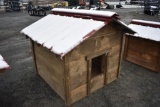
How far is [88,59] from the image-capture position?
17.2ft

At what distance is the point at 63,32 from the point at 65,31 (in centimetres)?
8

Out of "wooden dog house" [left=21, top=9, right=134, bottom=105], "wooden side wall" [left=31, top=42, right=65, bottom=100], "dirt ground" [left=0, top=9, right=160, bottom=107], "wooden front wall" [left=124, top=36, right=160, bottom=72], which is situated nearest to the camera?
"wooden dog house" [left=21, top=9, right=134, bottom=105]

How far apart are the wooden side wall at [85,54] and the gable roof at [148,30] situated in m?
1.90

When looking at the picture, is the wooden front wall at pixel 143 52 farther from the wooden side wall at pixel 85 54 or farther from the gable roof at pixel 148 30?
the wooden side wall at pixel 85 54

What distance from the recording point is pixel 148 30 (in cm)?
784

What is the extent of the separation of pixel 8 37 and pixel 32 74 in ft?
29.4

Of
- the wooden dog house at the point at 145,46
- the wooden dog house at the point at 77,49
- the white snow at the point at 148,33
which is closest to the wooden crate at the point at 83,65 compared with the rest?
the wooden dog house at the point at 77,49

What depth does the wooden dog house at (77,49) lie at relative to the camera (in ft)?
15.2

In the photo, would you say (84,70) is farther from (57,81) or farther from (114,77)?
(114,77)

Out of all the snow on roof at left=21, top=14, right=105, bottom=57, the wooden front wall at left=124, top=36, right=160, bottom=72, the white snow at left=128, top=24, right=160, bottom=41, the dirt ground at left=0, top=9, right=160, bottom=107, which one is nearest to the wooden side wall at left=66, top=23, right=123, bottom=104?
the snow on roof at left=21, top=14, right=105, bottom=57

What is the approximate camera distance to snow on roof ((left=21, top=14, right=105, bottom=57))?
4.30 metres

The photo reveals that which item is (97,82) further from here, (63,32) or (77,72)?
(63,32)

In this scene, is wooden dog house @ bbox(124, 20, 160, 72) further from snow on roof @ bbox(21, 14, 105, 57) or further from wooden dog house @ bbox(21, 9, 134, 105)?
snow on roof @ bbox(21, 14, 105, 57)

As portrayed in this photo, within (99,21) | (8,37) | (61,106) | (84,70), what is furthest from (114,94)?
(8,37)
